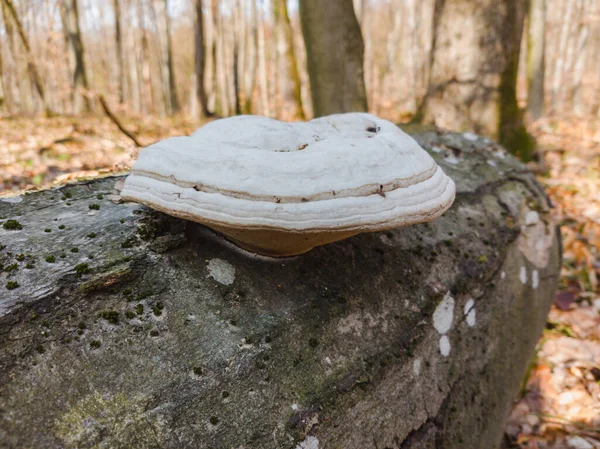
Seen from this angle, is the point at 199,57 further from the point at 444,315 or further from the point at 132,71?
the point at 132,71

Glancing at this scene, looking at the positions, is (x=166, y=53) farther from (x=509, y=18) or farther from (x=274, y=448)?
(x=274, y=448)

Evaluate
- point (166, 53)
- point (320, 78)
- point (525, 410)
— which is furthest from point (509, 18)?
point (166, 53)

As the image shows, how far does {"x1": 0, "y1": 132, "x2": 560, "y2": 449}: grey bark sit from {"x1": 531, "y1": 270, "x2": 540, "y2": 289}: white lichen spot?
637 millimetres

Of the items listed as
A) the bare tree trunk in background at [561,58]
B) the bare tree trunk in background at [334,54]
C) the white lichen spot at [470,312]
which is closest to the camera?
the white lichen spot at [470,312]

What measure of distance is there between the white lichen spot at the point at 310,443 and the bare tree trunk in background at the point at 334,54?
14.6ft

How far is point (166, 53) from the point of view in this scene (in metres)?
16.9

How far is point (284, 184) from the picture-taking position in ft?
3.58

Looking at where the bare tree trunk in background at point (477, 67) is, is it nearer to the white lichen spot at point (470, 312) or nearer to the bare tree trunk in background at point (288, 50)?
the white lichen spot at point (470, 312)

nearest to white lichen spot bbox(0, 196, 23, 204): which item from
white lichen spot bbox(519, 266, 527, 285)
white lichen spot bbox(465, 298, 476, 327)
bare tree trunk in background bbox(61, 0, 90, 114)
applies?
white lichen spot bbox(465, 298, 476, 327)

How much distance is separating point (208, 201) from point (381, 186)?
477 millimetres

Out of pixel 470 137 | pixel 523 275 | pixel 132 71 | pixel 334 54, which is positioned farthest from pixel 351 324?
pixel 132 71

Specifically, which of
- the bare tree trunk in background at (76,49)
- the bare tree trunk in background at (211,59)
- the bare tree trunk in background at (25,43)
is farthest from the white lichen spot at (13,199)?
the bare tree trunk in background at (211,59)

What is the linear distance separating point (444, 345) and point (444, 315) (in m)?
0.12

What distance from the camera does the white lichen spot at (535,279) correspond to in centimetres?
237
